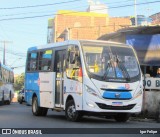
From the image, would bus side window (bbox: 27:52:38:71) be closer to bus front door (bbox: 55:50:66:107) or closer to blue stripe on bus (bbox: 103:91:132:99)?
bus front door (bbox: 55:50:66:107)

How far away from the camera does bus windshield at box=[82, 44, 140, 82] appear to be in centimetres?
1538

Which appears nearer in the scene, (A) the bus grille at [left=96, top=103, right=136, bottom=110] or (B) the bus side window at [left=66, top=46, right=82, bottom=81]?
(A) the bus grille at [left=96, top=103, right=136, bottom=110]

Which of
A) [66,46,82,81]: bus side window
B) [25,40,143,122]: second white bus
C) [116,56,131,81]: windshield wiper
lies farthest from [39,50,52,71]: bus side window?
[116,56,131,81]: windshield wiper

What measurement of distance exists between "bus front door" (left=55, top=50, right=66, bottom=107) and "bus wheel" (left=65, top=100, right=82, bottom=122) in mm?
778

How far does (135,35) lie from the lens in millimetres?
26375

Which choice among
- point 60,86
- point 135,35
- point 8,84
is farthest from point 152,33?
point 8,84

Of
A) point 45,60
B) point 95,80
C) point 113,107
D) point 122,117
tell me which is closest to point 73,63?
point 95,80

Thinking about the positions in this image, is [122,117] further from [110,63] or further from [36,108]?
[36,108]

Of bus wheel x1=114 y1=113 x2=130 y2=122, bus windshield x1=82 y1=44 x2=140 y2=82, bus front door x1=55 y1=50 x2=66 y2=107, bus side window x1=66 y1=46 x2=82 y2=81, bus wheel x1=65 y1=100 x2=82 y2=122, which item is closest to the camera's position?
bus windshield x1=82 y1=44 x2=140 y2=82

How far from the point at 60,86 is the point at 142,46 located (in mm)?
9901

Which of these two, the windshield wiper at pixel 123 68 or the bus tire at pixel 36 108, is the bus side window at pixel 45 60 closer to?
the bus tire at pixel 36 108

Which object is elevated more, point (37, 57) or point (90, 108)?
point (37, 57)

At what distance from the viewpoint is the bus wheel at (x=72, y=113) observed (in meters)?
15.5

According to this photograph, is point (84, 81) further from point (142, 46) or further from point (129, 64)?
point (142, 46)
